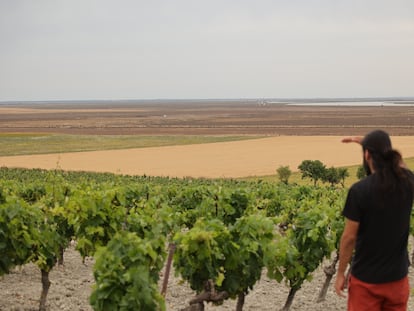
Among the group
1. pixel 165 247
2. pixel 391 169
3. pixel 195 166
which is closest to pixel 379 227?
pixel 391 169

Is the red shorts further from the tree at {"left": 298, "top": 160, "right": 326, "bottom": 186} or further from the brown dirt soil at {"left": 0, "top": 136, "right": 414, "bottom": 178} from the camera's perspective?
the brown dirt soil at {"left": 0, "top": 136, "right": 414, "bottom": 178}

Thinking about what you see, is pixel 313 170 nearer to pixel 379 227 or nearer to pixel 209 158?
pixel 209 158

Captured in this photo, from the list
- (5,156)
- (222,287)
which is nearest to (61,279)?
(222,287)

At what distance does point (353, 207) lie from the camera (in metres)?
4.62

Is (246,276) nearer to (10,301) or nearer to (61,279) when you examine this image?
(10,301)

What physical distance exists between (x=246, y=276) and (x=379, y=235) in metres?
3.59

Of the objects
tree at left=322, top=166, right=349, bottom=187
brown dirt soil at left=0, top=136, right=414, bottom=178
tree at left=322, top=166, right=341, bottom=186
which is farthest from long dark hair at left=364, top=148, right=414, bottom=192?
brown dirt soil at left=0, top=136, right=414, bottom=178

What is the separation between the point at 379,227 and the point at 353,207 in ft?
0.93

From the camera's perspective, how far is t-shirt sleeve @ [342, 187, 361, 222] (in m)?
4.59

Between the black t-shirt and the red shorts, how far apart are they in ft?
0.18

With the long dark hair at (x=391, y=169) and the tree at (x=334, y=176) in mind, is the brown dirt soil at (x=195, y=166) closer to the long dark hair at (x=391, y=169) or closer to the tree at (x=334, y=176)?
the long dark hair at (x=391, y=169)

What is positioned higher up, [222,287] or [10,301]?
[222,287]

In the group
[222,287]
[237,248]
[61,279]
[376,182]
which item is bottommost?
[61,279]

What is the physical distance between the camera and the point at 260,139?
240ft
